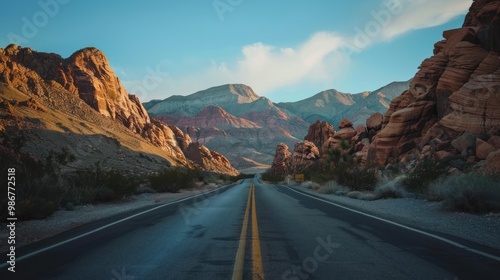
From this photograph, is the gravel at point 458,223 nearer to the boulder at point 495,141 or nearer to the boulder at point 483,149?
the boulder at point 483,149

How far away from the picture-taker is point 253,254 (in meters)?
6.19

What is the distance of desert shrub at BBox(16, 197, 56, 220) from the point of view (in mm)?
11375

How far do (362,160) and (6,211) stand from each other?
40776 millimetres

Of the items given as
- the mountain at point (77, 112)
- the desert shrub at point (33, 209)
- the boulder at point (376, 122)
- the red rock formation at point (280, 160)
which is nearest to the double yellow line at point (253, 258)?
the desert shrub at point (33, 209)

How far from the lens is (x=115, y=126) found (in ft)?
246

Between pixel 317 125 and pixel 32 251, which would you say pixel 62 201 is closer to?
pixel 32 251

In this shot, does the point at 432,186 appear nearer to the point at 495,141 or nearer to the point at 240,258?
the point at 495,141

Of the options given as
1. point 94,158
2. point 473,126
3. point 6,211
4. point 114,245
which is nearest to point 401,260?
point 114,245

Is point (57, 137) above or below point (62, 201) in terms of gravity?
above

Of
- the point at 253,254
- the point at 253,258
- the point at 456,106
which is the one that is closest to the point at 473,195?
the point at 253,254

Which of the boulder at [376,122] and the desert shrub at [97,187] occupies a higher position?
the boulder at [376,122]

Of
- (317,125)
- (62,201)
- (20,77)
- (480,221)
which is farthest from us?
(317,125)

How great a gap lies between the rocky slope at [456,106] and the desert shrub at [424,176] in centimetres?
266

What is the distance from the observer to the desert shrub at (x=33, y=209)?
37.3 ft
